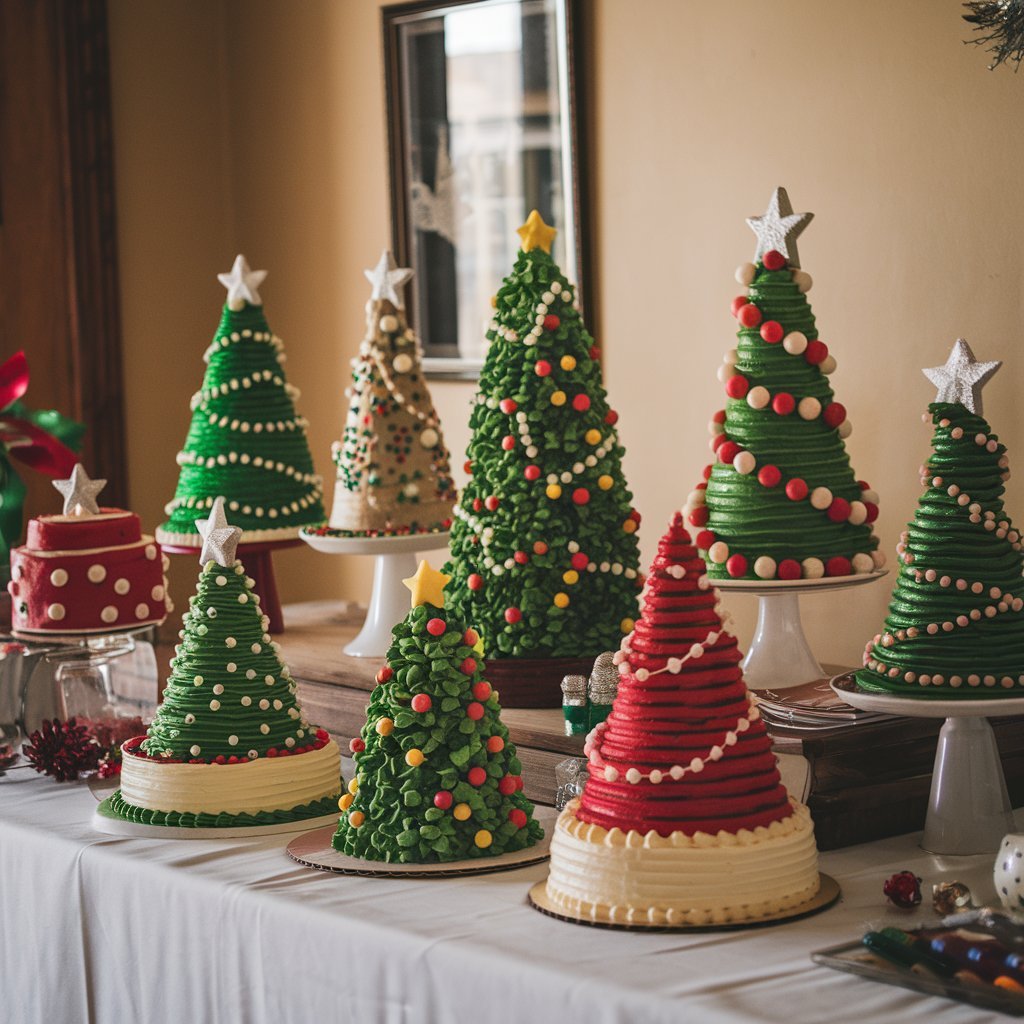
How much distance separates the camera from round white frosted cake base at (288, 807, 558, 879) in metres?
1.86

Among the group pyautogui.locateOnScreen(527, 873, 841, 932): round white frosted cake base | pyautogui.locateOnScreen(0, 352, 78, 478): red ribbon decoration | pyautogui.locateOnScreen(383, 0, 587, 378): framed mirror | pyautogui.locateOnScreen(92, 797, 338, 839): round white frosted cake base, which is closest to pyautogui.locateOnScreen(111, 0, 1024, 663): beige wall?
pyautogui.locateOnScreen(383, 0, 587, 378): framed mirror

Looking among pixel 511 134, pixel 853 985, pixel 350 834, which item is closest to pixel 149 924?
pixel 350 834

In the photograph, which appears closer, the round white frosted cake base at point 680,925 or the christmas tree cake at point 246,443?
the round white frosted cake base at point 680,925

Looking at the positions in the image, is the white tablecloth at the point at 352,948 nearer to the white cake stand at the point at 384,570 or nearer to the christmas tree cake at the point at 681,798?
the christmas tree cake at the point at 681,798

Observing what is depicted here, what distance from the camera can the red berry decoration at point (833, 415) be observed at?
7.43 ft

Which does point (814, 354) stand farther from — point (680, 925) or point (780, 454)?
point (680, 925)

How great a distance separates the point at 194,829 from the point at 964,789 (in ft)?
3.26

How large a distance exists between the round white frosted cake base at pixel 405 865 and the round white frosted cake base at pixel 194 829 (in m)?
0.08

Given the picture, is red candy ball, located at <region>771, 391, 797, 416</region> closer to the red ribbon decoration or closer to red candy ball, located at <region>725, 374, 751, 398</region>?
red candy ball, located at <region>725, 374, 751, 398</region>

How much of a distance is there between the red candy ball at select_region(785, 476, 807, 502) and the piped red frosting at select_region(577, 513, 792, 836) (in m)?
0.49

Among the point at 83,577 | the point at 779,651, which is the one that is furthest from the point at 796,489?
the point at 83,577

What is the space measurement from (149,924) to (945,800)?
1.01m

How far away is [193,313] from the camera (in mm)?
3994

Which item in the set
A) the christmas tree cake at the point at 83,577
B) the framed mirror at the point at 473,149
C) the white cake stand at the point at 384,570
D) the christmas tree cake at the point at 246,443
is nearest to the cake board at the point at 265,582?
the christmas tree cake at the point at 246,443
